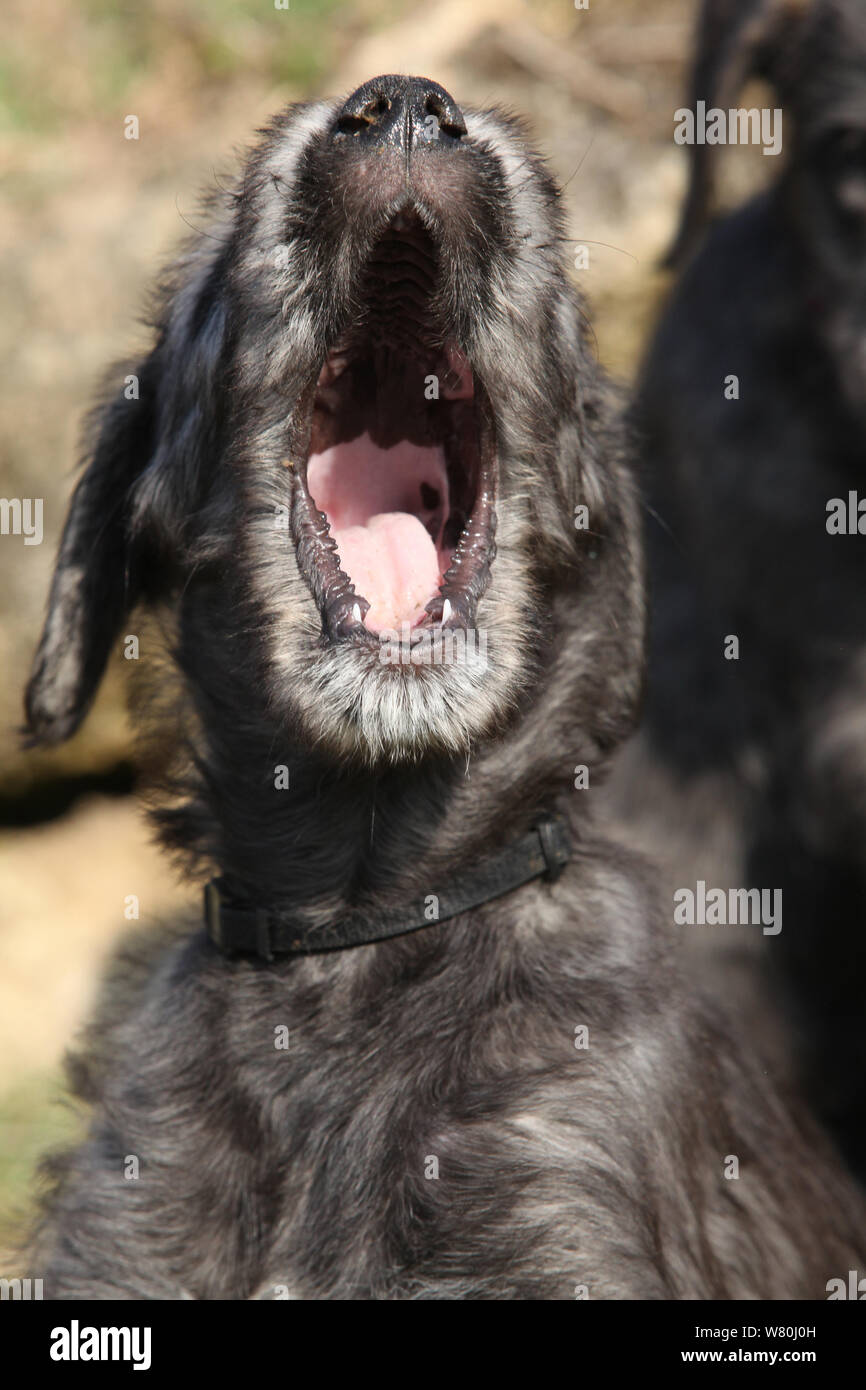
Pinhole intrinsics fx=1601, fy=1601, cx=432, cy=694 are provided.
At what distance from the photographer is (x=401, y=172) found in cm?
328

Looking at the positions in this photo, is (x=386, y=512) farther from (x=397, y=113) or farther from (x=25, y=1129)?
(x=25, y=1129)

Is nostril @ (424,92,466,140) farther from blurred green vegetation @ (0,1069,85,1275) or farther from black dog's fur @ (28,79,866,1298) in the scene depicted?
blurred green vegetation @ (0,1069,85,1275)

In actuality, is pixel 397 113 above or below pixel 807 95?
below

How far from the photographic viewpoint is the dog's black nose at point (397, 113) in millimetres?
3283

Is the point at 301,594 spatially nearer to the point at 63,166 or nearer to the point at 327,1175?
the point at 327,1175

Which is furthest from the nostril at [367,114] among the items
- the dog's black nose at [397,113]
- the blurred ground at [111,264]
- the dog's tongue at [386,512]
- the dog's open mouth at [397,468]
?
the blurred ground at [111,264]

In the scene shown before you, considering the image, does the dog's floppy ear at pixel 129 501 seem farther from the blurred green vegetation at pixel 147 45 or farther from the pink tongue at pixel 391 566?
the blurred green vegetation at pixel 147 45

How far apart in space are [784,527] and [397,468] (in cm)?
240

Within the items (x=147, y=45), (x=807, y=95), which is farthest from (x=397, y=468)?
(x=147, y=45)

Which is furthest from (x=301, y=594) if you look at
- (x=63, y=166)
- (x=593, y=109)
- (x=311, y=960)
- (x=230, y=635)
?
(x=63, y=166)

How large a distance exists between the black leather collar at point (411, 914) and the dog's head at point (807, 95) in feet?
9.39

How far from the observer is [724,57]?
593 cm

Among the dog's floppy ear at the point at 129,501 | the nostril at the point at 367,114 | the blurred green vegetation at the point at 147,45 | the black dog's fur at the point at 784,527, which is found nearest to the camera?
the nostril at the point at 367,114

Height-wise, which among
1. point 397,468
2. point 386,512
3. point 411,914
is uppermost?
point 397,468
